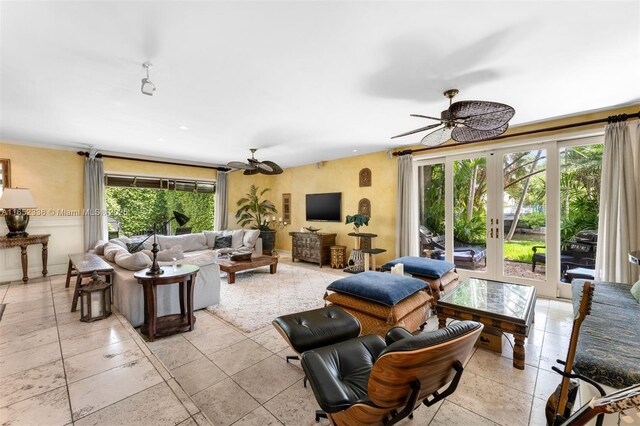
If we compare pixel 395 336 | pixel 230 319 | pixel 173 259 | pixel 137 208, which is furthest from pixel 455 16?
pixel 137 208

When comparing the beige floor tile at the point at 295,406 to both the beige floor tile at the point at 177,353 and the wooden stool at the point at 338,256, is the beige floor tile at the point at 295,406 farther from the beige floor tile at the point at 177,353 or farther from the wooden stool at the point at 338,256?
the wooden stool at the point at 338,256

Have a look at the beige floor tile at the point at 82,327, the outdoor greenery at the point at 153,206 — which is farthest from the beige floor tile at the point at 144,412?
the outdoor greenery at the point at 153,206

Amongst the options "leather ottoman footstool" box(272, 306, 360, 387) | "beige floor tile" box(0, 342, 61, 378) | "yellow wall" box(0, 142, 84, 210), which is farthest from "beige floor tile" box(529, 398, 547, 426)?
"yellow wall" box(0, 142, 84, 210)

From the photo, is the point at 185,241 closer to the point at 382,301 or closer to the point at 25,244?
the point at 25,244

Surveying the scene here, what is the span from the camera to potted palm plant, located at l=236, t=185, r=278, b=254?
7.09 meters

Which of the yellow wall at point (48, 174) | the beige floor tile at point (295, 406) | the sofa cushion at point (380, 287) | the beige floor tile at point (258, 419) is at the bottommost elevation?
the beige floor tile at point (295, 406)

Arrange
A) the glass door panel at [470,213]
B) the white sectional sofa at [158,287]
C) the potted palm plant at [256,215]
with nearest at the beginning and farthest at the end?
the white sectional sofa at [158,287]
the glass door panel at [470,213]
the potted palm plant at [256,215]

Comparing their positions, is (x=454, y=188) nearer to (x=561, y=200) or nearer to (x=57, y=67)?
(x=561, y=200)

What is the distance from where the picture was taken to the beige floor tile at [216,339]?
2.44m

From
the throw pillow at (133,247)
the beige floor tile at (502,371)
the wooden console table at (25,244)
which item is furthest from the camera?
the throw pillow at (133,247)

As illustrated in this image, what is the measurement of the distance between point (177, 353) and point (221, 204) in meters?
5.05

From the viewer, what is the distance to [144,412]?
59.2 inches

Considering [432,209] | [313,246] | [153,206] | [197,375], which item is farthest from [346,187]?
[153,206]

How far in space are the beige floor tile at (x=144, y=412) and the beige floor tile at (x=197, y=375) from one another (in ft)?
0.94
